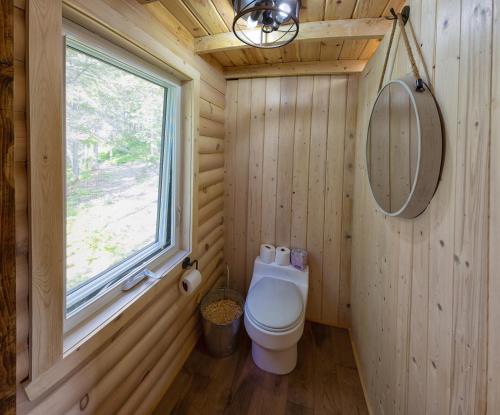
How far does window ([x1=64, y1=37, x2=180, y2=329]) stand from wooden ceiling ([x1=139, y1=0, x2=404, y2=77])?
38 centimetres

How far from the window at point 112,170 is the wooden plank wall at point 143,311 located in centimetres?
20

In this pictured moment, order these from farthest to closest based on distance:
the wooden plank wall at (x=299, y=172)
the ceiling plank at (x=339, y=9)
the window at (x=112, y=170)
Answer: the wooden plank wall at (x=299, y=172) < the ceiling plank at (x=339, y=9) < the window at (x=112, y=170)

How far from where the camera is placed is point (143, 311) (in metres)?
1.28

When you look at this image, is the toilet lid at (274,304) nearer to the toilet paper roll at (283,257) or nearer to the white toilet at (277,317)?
the white toilet at (277,317)

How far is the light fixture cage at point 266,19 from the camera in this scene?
3.36 ft

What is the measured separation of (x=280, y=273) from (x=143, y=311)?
1.10m

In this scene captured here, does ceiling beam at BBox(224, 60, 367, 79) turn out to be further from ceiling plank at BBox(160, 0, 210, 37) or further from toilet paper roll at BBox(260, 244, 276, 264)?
toilet paper roll at BBox(260, 244, 276, 264)

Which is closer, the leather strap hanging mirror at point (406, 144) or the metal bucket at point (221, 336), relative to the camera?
the leather strap hanging mirror at point (406, 144)

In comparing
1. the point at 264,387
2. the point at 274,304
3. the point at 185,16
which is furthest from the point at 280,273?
the point at 185,16

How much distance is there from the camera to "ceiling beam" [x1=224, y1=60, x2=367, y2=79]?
1.89 m

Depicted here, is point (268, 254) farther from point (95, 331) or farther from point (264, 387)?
point (95, 331)

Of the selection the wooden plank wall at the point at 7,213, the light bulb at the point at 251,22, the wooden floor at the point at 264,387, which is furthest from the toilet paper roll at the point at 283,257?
the wooden plank wall at the point at 7,213

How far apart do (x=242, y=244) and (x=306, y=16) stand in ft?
5.70

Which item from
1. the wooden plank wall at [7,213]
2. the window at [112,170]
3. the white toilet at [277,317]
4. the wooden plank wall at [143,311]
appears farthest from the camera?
the white toilet at [277,317]
